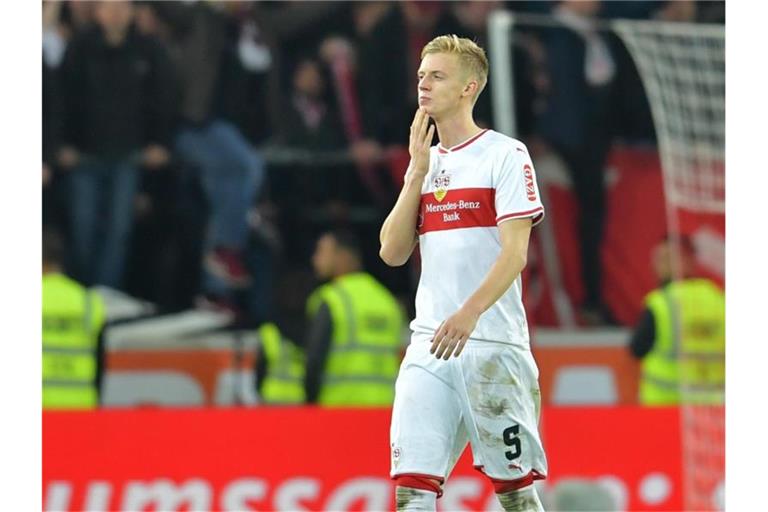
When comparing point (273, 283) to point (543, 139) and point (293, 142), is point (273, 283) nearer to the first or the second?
point (293, 142)

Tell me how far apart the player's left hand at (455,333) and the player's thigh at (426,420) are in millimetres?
302

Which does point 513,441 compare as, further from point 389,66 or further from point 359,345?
point 389,66

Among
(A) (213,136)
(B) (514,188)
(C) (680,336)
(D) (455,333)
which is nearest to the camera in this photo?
(D) (455,333)

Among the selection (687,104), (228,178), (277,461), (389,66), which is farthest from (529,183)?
(389,66)

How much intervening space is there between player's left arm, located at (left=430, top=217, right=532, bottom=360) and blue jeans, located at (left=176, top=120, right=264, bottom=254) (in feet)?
21.9

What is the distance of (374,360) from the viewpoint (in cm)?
1079

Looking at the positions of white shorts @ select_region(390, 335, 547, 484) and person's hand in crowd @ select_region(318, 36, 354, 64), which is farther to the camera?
person's hand in crowd @ select_region(318, 36, 354, 64)

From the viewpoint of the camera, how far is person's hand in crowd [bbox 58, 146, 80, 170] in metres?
12.0

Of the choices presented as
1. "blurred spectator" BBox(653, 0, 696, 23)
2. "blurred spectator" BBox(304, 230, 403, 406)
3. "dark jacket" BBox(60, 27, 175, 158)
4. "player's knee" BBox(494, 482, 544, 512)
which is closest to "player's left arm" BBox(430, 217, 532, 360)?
"player's knee" BBox(494, 482, 544, 512)

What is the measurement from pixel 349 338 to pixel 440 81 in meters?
5.28

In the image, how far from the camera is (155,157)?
12023 mm

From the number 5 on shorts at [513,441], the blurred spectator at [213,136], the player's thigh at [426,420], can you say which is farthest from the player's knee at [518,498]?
the blurred spectator at [213,136]

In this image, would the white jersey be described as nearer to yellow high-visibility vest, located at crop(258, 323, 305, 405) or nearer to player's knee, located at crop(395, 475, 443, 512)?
player's knee, located at crop(395, 475, 443, 512)

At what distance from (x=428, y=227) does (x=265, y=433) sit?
3.94m
